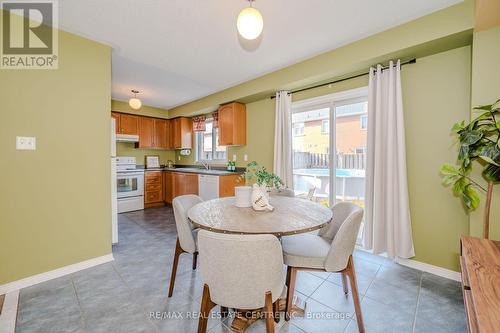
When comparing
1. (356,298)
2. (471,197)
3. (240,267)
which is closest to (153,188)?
(240,267)

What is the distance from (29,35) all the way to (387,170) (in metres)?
3.95

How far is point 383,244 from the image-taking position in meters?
2.49

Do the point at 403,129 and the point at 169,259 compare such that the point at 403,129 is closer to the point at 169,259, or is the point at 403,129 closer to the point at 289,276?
the point at 289,276

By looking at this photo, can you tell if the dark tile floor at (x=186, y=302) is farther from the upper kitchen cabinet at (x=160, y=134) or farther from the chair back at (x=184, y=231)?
the upper kitchen cabinet at (x=160, y=134)

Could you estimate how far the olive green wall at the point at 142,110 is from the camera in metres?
4.95

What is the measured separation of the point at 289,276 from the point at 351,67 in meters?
2.42

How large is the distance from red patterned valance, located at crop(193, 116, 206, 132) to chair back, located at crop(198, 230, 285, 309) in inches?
181

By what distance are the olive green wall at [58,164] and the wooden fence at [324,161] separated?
9.02ft

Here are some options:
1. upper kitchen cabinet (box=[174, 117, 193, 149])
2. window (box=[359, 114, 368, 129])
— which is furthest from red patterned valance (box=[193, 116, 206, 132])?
window (box=[359, 114, 368, 129])

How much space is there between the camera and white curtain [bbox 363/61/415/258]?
231 centimetres

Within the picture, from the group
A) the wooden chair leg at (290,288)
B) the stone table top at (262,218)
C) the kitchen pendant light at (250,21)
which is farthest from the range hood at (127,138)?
the wooden chair leg at (290,288)

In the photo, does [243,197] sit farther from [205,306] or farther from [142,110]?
[142,110]

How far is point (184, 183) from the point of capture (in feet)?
16.5

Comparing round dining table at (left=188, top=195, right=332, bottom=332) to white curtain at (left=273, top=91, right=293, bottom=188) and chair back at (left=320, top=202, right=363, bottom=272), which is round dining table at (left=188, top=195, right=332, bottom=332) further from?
white curtain at (left=273, top=91, right=293, bottom=188)
